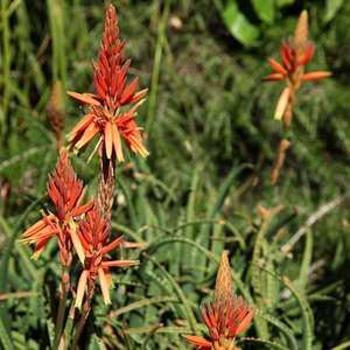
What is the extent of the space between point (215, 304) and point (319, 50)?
229cm

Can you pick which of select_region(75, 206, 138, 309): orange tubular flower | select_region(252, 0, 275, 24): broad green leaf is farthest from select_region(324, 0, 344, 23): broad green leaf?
select_region(75, 206, 138, 309): orange tubular flower

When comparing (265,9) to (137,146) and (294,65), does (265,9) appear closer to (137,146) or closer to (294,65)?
(294,65)

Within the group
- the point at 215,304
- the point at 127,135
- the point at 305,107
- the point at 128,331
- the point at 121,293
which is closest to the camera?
the point at 215,304

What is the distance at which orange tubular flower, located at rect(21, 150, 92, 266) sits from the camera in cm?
130

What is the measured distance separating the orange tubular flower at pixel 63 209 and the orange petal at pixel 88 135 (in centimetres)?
5

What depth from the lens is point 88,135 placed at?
4.44ft

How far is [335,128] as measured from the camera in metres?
3.36

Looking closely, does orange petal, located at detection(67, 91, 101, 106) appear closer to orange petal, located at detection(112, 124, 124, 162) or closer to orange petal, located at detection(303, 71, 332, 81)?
orange petal, located at detection(112, 124, 124, 162)

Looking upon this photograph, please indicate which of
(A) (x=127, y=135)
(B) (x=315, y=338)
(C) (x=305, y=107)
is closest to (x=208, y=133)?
(C) (x=305, y=107)

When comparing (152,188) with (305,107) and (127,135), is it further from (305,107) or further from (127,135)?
(127,135)

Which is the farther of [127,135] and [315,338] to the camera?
[315,338]

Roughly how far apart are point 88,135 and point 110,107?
0.05 metres

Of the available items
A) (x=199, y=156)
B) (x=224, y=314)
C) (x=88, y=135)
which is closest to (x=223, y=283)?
(x=224, y=314)

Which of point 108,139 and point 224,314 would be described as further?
point 108,139
